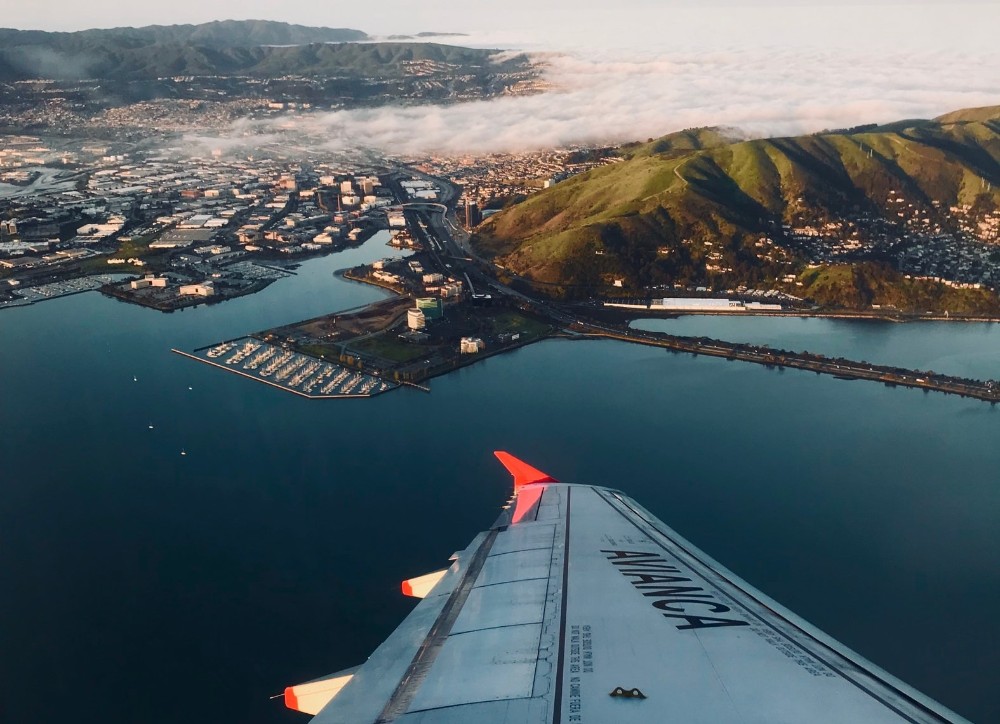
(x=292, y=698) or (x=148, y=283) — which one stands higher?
(x=292, y=698)

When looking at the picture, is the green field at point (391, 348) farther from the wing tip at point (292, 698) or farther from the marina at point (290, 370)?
the wing tip at point (292, 698)

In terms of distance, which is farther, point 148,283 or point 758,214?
point 758,214

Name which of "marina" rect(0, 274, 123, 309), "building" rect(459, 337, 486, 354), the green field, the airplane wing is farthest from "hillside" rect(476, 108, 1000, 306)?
the airplane wing

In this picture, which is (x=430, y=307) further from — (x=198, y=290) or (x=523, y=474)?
(x=523, y=474)

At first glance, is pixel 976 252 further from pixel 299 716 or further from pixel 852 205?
pixel 299 716

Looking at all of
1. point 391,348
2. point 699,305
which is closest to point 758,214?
point 699,305

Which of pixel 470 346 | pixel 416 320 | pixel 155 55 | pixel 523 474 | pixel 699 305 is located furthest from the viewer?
pixel 155 55

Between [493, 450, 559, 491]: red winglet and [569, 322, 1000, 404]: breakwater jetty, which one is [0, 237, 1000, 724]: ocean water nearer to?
[569, 322, 1000, 404]: breakwater jetty
